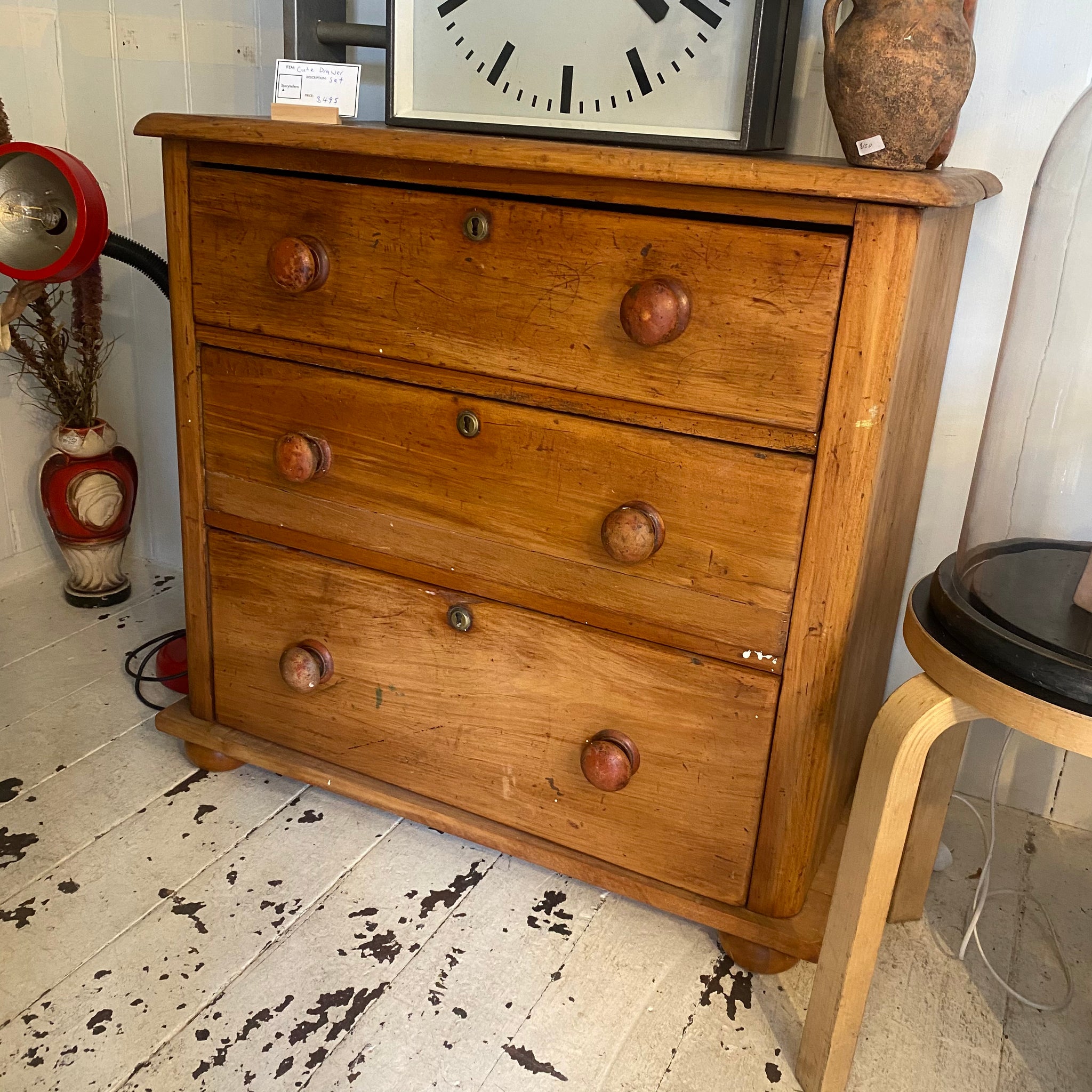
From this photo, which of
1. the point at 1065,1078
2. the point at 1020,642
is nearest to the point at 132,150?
the point at 1020,642

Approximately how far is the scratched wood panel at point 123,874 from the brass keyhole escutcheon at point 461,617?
42cm

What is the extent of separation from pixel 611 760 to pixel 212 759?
64 cm

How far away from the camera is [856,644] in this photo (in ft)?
3.75

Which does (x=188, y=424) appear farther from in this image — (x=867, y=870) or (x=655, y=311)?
(x=867, y=870)

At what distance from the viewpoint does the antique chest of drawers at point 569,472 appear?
0.98 m

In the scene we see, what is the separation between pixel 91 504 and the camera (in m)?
1.86

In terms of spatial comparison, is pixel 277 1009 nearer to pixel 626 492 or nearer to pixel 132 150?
pixel 626 492

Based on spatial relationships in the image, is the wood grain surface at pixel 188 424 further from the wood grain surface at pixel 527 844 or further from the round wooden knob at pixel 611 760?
the round wooden knob at pixel 611 760

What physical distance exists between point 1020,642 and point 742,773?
0.35 metres

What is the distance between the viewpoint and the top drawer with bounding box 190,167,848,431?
973 millimetres

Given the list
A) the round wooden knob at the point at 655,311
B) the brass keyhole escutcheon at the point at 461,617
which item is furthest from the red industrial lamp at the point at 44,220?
the round wooden knob at the point at 655,311

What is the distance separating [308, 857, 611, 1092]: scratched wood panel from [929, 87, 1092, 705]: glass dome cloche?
0.60 m

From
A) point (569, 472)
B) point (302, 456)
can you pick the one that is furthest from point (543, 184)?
point (302, 456)

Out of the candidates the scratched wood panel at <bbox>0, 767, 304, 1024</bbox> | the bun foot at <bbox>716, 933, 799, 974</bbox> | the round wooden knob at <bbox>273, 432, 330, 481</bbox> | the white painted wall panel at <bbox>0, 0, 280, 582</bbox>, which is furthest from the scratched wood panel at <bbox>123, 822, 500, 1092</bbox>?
the white painted wall panel at <bbox>0, 0, 280, 582</bbox>
